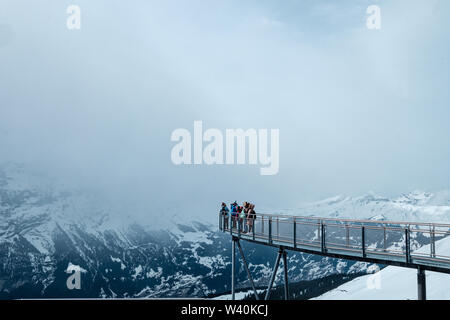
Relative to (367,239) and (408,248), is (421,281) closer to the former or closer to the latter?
(408,248)

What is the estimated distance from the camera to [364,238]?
18109 millimetres

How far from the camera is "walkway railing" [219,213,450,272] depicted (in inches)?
645

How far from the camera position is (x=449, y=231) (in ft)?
50.0

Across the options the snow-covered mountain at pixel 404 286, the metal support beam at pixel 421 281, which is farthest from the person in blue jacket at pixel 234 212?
the snow-covered mountain at pixel 404 286

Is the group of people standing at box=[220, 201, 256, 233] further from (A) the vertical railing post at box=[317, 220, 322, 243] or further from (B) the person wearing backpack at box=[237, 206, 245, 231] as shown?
(A) the vertical railing post at box=[317, 220, 322, 243]

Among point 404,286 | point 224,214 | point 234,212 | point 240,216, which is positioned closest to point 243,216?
point 240,216

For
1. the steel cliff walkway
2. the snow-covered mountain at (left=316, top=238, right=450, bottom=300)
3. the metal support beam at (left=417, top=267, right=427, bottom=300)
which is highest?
the steel cliff walkway

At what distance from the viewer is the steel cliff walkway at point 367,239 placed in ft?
53.8

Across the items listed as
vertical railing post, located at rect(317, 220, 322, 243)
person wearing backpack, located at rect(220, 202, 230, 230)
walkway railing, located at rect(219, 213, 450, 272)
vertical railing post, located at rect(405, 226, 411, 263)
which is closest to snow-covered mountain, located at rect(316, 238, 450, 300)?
person wearing backpack, located at rect(220, 202, 230, 230)

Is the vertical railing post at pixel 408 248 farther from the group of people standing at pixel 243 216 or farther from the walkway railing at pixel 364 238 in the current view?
the group of people standing at pixel 243 216
